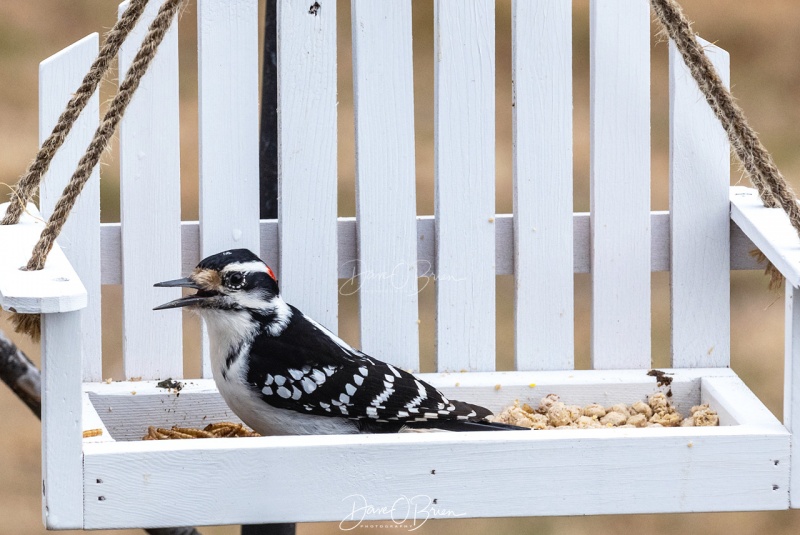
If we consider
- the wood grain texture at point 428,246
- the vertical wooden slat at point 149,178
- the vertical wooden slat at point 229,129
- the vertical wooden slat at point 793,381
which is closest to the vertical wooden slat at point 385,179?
the wood grain texture at point 428,246

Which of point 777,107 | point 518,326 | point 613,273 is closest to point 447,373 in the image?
point 518,326

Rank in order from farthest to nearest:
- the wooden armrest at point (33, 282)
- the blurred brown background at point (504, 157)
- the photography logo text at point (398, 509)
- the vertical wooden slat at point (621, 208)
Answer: the blurred brown background at point (504, 157) → the vertical wooden slat at point (621, 208) → the photography logo text at point (398, 509) → the wooden armrest at point (33, 282)

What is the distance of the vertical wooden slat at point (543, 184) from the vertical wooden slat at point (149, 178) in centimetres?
61

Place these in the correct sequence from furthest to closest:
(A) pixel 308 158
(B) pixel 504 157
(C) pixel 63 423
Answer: (B) pixel 504 157, (A) pixel 308 158, (C) pixel 63 423

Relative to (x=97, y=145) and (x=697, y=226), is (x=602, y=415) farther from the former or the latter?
(x=97, y=145)

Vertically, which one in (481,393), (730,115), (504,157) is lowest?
(481,393)

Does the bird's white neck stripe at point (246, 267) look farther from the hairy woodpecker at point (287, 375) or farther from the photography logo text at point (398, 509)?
the photography logo text at point (398, 509)

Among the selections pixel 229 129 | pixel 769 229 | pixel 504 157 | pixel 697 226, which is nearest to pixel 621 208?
pixel 697 226

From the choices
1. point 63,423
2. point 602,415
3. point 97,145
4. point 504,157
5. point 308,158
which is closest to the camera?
point 63,423

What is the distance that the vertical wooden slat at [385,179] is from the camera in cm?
Result: 224

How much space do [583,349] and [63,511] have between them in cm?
299

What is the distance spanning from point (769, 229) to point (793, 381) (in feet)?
0.87

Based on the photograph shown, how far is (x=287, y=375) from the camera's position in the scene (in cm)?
185

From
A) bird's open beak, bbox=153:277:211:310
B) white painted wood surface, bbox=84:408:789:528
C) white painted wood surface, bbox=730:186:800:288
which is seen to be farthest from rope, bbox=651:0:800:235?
bird's open beak, bbox=153:277:211:310
